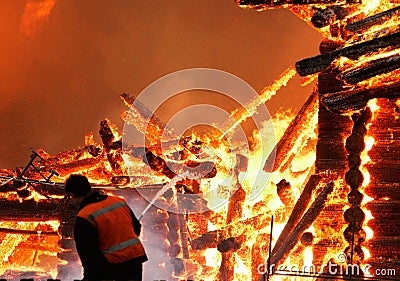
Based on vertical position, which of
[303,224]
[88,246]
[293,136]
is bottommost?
[88,246]

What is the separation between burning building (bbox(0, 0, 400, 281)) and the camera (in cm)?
984

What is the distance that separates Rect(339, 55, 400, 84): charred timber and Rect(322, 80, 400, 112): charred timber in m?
0.38

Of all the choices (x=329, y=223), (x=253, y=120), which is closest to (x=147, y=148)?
(x=329, y=223)

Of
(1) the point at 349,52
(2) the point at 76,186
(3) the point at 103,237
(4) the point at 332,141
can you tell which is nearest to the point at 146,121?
(4) the point at 332,141

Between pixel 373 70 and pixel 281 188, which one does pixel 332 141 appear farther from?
pixel 373 70

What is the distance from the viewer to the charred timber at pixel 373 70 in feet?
29.8

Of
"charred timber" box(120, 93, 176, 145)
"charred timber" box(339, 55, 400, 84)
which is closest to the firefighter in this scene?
"charred timber" box(339, 55, 400, 84)

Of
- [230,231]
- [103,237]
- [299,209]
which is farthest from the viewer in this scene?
[230,231]

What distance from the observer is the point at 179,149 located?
12.6 m

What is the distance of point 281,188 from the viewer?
450 inches

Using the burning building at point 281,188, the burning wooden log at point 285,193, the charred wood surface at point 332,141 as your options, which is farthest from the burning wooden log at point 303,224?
the burning wooden log at point 285,193

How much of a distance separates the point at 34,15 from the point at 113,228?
585 inches

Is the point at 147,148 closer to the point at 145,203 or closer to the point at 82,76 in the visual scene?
the point at 145,203

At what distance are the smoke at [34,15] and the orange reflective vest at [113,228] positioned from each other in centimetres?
1452
